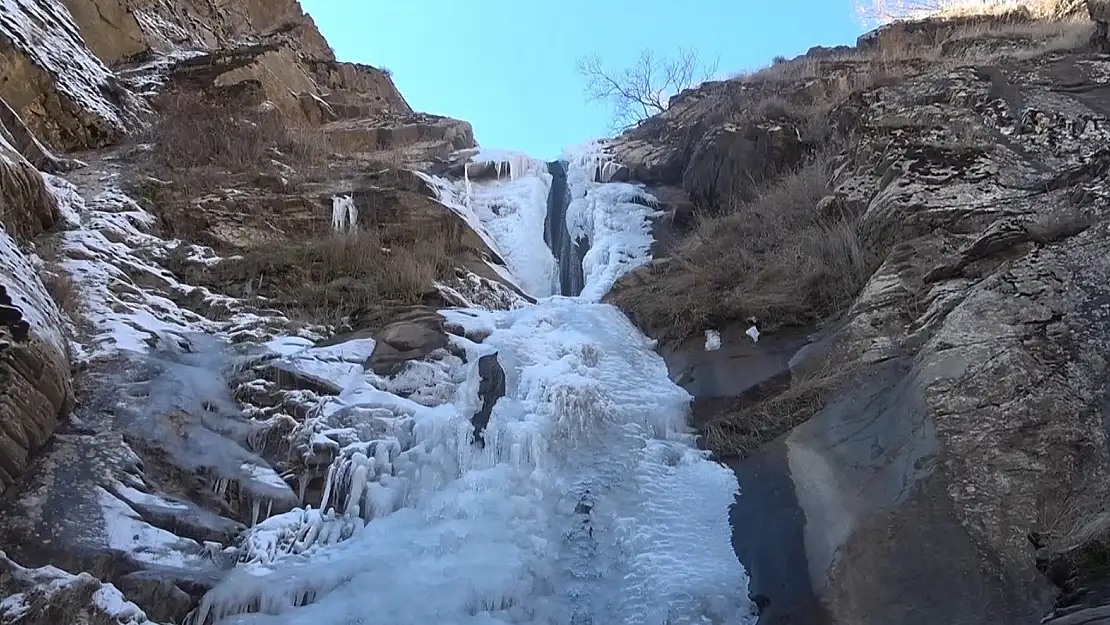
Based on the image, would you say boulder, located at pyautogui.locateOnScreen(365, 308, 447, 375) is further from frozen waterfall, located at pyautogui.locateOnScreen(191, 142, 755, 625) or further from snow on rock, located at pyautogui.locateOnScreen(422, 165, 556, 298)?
snow on rock, located at pyautogui.locateOnScreen(422, 165, 556, 298)

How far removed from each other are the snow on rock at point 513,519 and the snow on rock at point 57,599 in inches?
18.8

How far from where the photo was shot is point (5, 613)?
447 cm

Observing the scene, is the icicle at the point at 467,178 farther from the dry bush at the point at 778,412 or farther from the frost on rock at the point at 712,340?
the dry bush at the point at 778,412

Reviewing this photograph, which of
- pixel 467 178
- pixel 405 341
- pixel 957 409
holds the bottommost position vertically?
pixel 957 409

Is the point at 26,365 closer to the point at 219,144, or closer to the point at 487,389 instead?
the point at 487,389

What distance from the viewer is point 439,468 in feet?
21.0


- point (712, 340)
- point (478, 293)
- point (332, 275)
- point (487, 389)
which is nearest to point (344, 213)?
point (332, 275)

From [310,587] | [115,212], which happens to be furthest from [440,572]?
[115,212]

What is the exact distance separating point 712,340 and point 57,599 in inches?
220

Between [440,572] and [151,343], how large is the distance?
11.3ft

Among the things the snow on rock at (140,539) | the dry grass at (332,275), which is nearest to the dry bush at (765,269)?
the dry grass at (332,275)

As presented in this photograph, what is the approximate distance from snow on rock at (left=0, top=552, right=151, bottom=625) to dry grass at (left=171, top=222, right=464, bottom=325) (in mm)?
3897

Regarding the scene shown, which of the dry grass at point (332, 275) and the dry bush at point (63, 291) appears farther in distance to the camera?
the dry grass at point (332, 275)

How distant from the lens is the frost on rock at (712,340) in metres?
7.97
